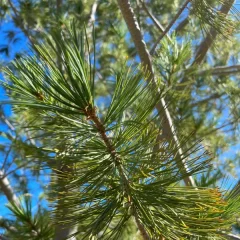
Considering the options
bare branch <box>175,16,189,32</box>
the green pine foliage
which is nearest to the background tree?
bare branch <box>175,16,189,32</box>

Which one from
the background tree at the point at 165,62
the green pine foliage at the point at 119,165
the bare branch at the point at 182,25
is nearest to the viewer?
the green pine foliage at the point at 119,165

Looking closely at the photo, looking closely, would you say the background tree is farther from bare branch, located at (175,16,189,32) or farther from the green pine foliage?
the green pine foliage

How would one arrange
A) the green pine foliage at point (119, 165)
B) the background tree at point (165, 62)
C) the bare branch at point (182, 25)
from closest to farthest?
the green pine foliage at point (119, 165), the background tree at point (165, 62), the bare branch at point (182, 25)

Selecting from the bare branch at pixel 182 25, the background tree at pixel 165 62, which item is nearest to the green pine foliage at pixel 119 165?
the background tree at pixel 165 62

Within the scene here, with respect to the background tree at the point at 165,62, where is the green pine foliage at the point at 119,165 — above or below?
below

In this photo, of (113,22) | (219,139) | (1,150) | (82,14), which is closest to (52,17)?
(82,14)

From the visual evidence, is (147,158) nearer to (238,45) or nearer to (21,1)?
(238,45)

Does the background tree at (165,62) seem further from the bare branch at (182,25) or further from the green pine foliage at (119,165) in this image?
the green pine foliage at (119,165)

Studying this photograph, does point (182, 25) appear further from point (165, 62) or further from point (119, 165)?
point (119, 165)

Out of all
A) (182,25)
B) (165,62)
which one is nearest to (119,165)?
(165,62)

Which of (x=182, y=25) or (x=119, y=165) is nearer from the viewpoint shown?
(x=119, y=165)

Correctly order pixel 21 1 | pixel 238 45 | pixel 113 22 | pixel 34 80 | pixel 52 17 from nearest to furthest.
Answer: pixel 34 80 < pixel 238 45 < pixel 52 17 < pixel 21 1 < pixel 113 22
